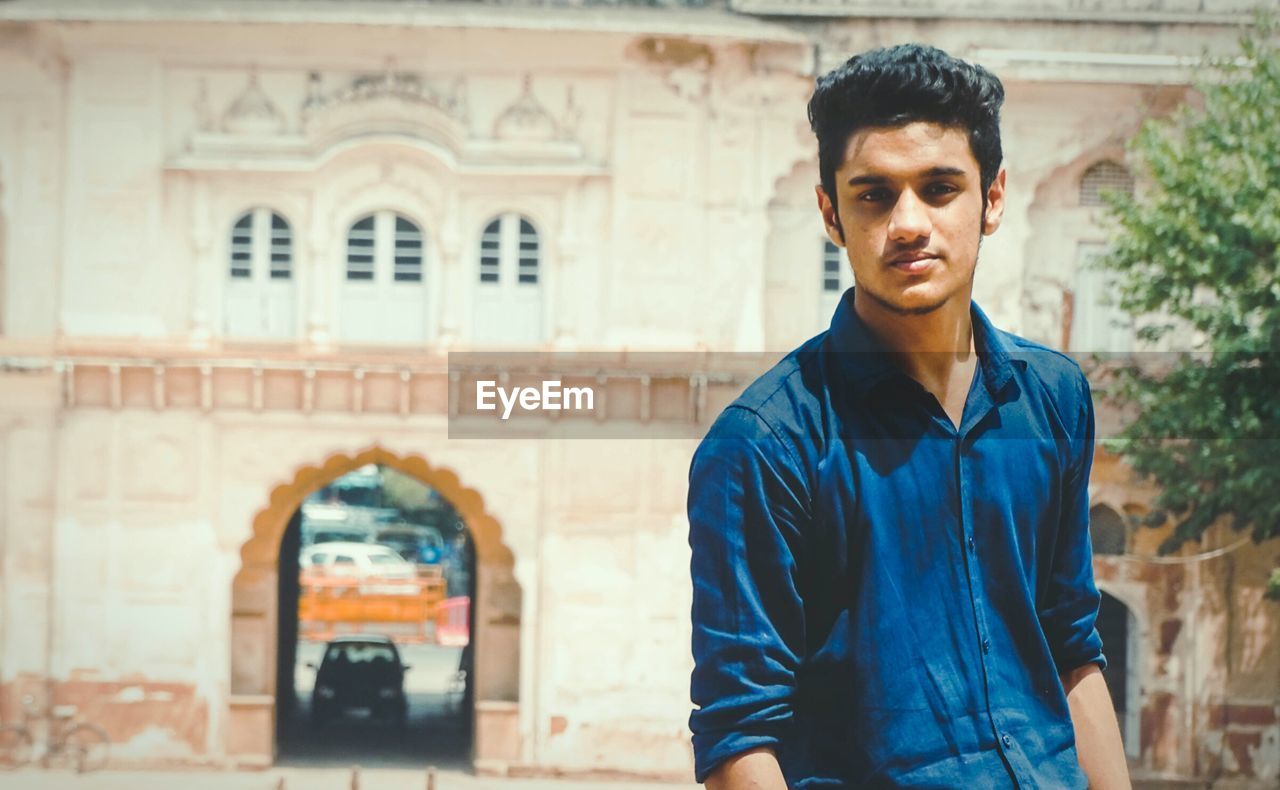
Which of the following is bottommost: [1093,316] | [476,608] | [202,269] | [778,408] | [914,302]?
[476,608]

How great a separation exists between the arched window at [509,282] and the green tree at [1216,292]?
4.41m

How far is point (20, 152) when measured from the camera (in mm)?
15664

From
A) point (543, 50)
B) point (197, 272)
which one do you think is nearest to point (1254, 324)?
point (543, 50)

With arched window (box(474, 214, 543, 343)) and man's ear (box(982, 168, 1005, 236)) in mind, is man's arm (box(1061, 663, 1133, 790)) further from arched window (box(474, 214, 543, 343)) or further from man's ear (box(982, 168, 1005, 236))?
arched window (box(474, 214, 543, 343))

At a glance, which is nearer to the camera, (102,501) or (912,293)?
(912,293)

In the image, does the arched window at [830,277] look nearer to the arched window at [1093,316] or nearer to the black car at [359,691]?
the arched window at [1093,316]

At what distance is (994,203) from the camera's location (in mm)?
2414

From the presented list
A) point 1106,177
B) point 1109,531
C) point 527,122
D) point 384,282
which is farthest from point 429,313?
point 1109,531

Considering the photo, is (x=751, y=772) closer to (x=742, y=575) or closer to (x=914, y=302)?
(x=742, y=575)

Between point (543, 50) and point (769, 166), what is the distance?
1989 mm

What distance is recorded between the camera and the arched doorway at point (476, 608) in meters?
15.6

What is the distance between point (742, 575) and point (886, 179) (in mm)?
480

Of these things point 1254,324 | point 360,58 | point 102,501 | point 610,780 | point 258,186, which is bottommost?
point 610,780

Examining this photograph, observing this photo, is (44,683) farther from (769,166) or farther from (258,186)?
(769,166)
